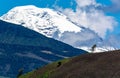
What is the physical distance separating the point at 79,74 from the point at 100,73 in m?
3.98

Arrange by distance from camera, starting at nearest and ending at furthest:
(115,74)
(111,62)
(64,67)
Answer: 1. (115,74)
2. (111,62)
3. (64,67)

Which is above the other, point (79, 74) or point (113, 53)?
point (113, 53)

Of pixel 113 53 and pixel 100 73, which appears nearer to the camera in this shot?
pixel 100 73

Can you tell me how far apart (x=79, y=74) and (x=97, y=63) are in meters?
5.72

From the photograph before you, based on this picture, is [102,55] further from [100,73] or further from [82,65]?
[100,73]

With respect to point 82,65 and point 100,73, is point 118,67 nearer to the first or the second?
point 100,73

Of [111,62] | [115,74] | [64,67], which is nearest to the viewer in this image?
[115,74]

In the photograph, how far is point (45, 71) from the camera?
8906cm

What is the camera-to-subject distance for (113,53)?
285ft

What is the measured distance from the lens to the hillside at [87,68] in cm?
7447

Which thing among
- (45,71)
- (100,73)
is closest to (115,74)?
(100,73)

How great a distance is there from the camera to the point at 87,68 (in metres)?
78.9

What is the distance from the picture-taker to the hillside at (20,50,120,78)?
74.5 m

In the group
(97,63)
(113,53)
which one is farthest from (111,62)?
(113,53)
